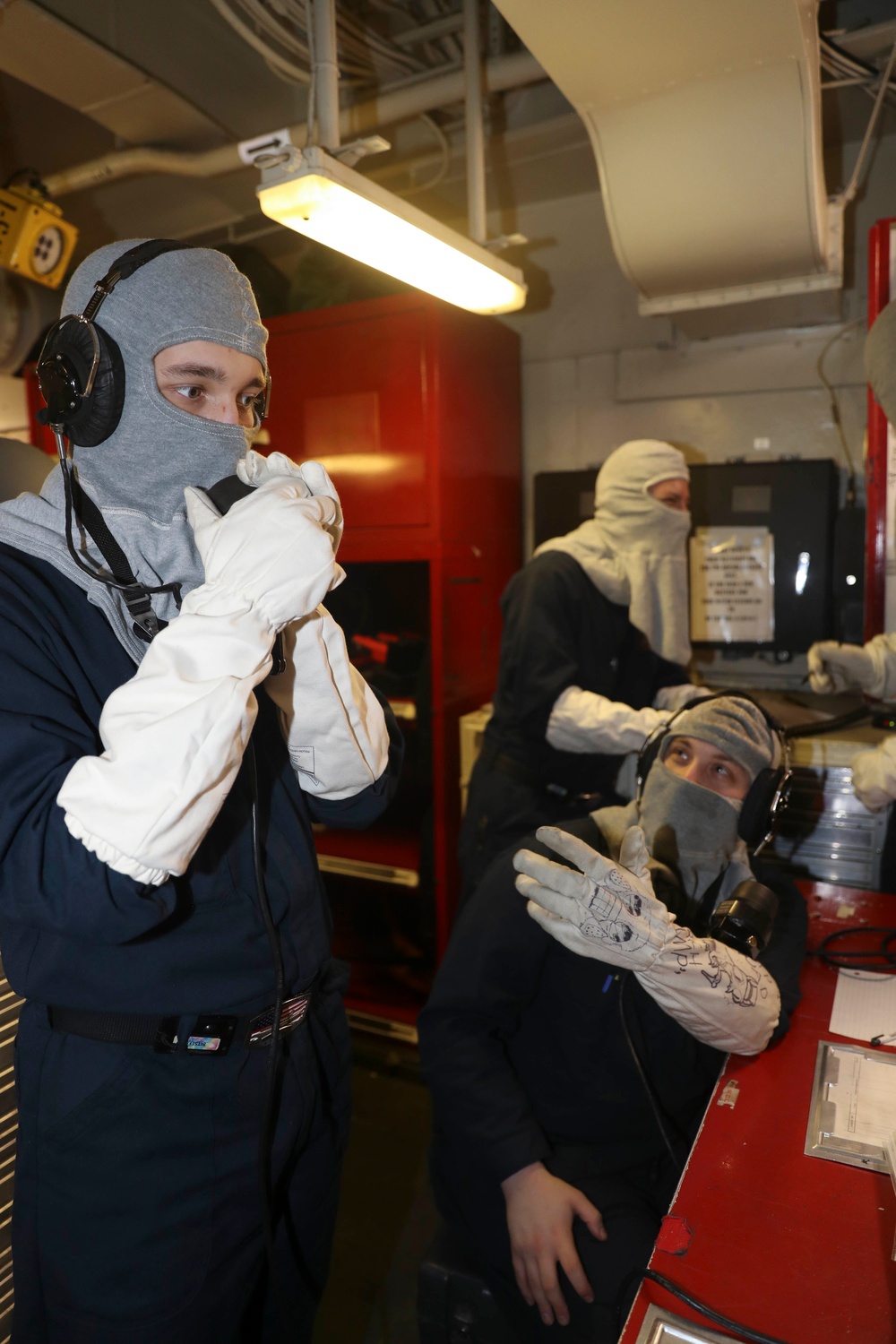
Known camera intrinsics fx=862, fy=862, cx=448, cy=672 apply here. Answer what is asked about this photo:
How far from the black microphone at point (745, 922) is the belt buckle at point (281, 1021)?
0.70 metres

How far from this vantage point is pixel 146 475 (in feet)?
3.51

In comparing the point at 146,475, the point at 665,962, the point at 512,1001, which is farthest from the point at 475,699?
the point at 146,475

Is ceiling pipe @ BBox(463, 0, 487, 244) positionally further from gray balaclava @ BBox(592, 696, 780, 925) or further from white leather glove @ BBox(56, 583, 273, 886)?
white leather glove @ BBox(56, 583, 273, 886)

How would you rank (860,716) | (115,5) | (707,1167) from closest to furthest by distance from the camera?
(707,1167)
(115,5)
(860,716)

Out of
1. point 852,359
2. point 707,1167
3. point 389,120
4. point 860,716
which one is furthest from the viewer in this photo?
point 852,359

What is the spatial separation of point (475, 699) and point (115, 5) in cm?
228

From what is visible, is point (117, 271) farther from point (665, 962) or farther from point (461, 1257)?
point (461, 1257)

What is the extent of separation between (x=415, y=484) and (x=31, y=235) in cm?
151

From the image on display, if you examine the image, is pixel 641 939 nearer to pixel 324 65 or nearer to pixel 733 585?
pixel 324 65

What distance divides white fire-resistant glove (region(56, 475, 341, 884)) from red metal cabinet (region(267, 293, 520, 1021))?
190cm

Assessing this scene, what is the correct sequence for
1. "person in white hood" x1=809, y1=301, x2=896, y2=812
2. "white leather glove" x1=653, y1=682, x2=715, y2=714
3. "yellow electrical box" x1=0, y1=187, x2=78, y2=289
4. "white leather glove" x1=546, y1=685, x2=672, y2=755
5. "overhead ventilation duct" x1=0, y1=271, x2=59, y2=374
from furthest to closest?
"overhead ventilation duct" x1=0, y1=271, x2=59, y2=374
"yellow electrical box" x1=0, y1=187, x2=78, y2=289
"white leather glove" x1=653, y1=682, x2=715, y2=714
"white leather glove" x1=546, y1=685, x2=672, y2=755
"person in white hood" x1=809, y1=301, x2=896, y2=812

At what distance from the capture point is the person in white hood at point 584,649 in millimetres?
2463

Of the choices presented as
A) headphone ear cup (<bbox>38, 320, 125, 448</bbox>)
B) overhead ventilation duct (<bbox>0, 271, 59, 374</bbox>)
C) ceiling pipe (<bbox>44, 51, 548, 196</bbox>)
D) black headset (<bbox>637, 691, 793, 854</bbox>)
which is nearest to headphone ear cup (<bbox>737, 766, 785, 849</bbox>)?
black headset (<bbox>637, 691, 793, 854</bbox>)

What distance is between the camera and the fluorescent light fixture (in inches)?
67.8
